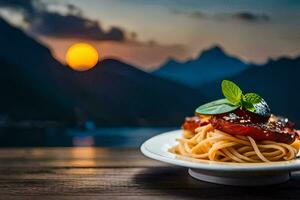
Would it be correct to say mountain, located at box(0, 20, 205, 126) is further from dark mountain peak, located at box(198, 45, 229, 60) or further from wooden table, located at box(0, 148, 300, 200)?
wooden table, located at box(0, 148, 300, 200)

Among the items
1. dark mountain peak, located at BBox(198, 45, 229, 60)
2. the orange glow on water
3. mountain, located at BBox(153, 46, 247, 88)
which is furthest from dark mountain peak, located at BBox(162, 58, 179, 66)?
the orange glow on water

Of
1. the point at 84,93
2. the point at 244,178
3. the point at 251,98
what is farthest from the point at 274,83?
the point at 244,178

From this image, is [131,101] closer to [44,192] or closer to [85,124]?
[85,124]

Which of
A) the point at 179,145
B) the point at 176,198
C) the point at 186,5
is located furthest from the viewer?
the point at 186,5

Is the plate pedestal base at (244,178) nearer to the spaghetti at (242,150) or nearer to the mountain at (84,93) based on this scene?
the spaghetti at (242,150)

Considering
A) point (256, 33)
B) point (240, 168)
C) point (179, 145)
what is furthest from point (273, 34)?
point (240, 168)
